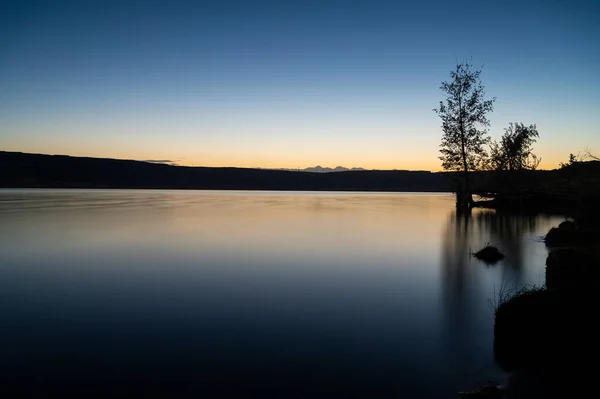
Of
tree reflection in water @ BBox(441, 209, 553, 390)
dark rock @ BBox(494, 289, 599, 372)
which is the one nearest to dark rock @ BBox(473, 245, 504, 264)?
tree reflection in water @ BBox(441, 209, 553, 390)

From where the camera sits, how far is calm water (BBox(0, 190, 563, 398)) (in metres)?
5.29

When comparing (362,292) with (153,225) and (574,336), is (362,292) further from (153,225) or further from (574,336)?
(153,225)

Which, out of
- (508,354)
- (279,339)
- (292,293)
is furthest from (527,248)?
(279,339)

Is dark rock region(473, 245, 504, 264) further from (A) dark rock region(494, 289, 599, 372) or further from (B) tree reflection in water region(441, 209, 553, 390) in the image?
(A) dark rock region(494, 289, 599, 372)

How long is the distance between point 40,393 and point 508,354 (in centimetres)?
584

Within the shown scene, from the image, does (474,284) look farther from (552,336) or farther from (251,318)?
(251,318)

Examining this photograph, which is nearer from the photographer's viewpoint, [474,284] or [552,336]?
[552,336]

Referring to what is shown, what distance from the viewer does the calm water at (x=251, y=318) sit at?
17.4 ft

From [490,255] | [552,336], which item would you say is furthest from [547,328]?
[490,255]

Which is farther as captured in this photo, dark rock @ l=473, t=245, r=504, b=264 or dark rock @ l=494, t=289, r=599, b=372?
dark rock @ l=473, t=245, r=504, b=264

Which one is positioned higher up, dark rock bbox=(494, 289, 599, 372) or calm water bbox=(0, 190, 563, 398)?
dark rock bbox=(494, 289, 599, 372)

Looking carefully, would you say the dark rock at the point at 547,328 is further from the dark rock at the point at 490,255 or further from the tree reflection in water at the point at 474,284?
the dark rock at the point at 490,255

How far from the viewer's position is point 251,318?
790 centimetres

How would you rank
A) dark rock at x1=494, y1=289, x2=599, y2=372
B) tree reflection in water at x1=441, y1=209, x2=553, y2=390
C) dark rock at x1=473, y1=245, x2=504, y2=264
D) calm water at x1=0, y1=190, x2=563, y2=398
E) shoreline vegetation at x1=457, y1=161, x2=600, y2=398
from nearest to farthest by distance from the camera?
shoreline vegetation at x1=457, y1=161, x2=600, y2=398, calm water at x1=0, y1=190, x2=563, y2=398, dark rock at x1=494, y1=289, x2=599, y2=372, tree reflection in water at x1=441, y1=209, x2=553, y2=390, dark rock at x1=473, y1=245, x2=504, y2=264
